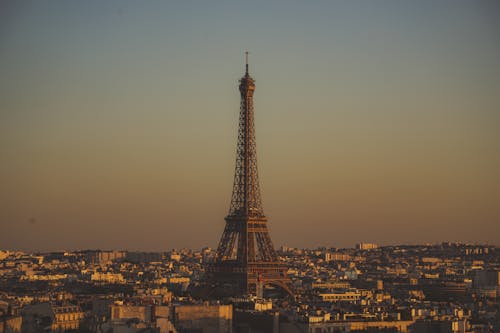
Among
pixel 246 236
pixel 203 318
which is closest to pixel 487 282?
pixel 246 236

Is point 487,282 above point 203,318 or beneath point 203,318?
above

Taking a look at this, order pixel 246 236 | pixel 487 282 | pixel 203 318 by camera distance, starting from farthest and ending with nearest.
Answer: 1. pixel 487 282
2. pixel 246 236
3. pixel 203 318

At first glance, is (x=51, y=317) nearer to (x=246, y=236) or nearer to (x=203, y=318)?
(x=203, y=318)

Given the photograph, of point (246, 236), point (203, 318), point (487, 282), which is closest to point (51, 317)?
point (203, 318)

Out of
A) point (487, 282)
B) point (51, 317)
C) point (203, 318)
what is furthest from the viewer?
point (487, 282)

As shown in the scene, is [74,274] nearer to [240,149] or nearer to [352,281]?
[352,281]

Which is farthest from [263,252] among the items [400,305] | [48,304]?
[48,304]

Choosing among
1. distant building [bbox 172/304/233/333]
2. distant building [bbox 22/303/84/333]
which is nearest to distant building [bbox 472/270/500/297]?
distant building [bbox 172/304/233/333]

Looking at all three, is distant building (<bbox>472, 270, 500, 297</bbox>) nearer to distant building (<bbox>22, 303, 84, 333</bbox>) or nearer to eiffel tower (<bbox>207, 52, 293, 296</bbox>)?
eiffel tower (<bbox>207, 52, 293, 296</bbox>)

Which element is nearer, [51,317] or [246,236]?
[51,317]
